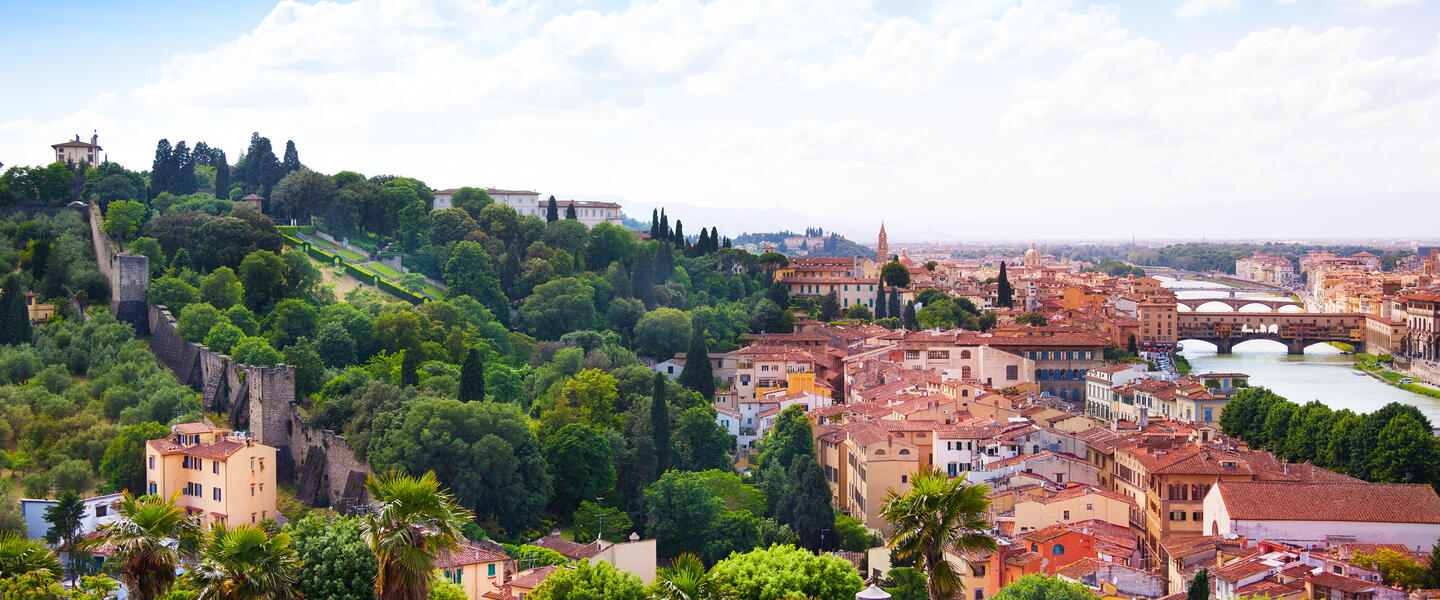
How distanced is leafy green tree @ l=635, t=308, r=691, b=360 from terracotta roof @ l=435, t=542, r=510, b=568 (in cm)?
1941

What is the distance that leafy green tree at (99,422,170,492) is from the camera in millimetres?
18562

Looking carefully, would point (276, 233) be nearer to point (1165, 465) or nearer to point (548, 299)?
point (548, 299)

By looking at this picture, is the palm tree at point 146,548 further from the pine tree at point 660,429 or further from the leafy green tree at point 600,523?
the pine tree at point 660,429

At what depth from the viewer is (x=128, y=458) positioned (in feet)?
61.5

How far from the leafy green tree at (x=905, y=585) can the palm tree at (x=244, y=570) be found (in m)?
7.73

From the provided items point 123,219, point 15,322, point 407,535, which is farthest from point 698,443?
point 407,535

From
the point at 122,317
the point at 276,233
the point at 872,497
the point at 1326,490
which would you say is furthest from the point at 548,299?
the point at 1326,490

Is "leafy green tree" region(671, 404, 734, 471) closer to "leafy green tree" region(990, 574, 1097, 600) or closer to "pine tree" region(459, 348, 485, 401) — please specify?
"pine tree" region(459, 348, 485, 401)

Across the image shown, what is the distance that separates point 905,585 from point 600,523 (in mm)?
6138

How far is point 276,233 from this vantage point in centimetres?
3108

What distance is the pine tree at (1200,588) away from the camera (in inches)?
559

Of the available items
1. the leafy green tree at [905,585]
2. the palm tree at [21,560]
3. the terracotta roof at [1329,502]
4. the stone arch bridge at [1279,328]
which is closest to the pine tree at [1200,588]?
the terracotta roof at [1329,502]

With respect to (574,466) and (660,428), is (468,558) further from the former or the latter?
(660,428)

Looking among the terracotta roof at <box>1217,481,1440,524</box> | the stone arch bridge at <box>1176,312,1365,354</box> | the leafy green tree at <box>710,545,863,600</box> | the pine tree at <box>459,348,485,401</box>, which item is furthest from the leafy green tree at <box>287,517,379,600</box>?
the stone arch bridge at <box>1176,312,1365,354</box>
